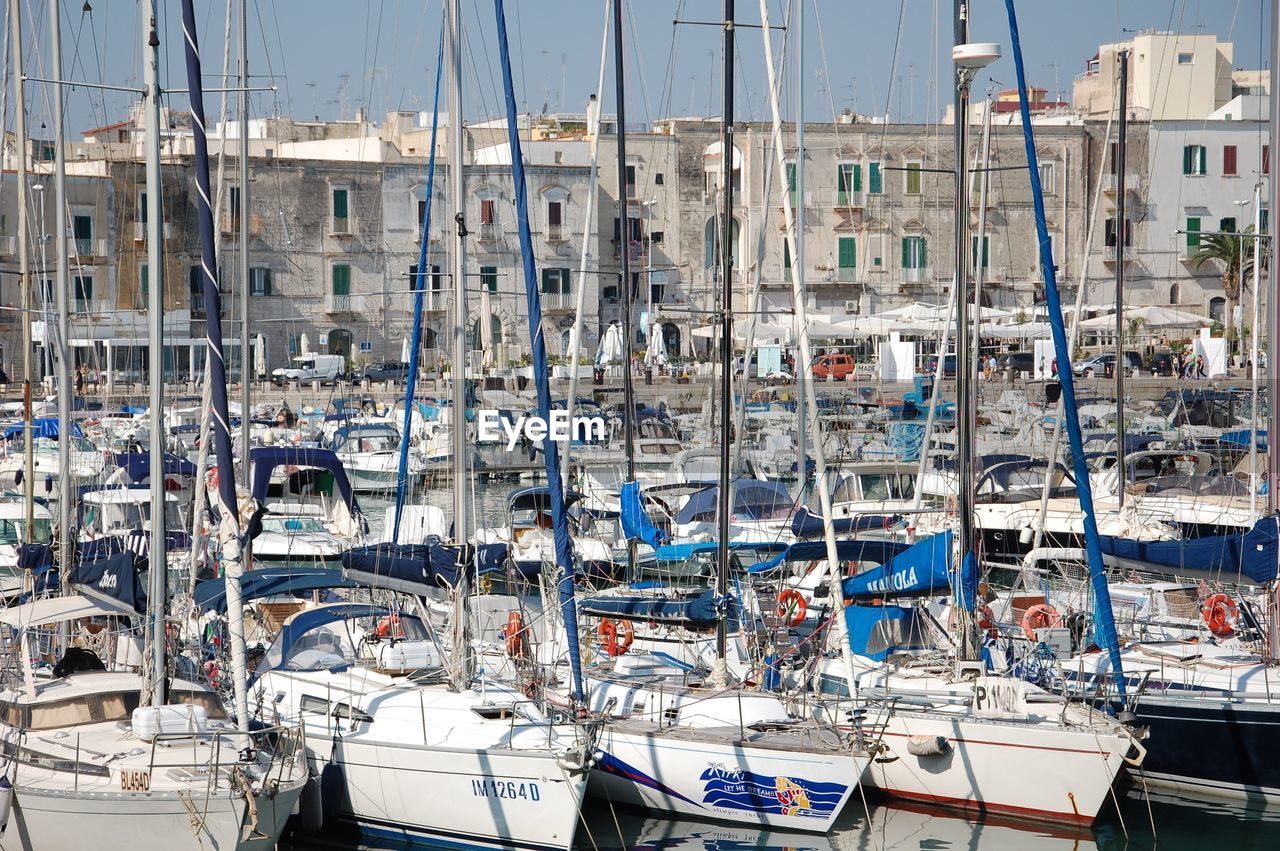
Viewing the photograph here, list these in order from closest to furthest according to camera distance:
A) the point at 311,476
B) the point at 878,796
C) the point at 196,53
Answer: the point at 196,53 → the point at 878,796 → the point at 311,476

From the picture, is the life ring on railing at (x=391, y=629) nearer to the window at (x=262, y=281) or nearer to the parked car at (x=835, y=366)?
the parked car at (x=835, y=366)

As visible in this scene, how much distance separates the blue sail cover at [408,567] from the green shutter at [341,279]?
38.6 meters

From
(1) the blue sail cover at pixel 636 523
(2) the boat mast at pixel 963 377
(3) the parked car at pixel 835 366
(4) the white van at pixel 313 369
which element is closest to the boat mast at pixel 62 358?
(1) the blue sail cover at pixel 636 523

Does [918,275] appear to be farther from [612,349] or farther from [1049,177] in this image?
[612,349]

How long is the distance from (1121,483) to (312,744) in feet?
43.6

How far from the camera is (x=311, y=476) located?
27.9 m

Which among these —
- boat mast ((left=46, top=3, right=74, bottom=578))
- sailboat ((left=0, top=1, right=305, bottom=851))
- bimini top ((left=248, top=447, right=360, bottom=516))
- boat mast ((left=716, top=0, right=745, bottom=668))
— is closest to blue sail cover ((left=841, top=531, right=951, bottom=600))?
Result: boat mast ((left=716, top=0, right=745, bottom=668))

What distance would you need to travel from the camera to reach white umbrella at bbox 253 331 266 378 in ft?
157

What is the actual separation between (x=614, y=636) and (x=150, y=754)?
17.9ft

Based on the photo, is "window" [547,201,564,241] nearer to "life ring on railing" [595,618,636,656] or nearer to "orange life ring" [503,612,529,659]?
"life ring on railing" [595,618,636,656]

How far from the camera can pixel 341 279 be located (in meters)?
52.2

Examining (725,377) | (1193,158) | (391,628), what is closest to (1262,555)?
(725,377)

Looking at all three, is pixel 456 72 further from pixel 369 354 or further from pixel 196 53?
pixel 369 354

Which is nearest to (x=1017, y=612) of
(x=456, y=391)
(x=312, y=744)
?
(x=456, y=391)
